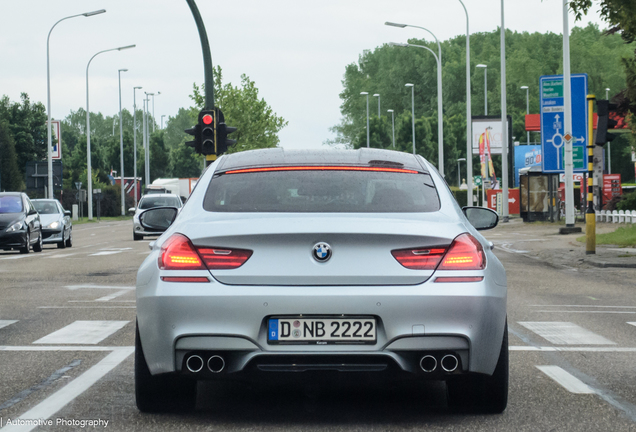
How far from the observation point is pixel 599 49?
107 meters

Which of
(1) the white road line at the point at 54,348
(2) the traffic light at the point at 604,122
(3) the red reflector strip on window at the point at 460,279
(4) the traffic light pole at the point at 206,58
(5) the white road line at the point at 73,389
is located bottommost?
(1) the white road line at the point at 54,348

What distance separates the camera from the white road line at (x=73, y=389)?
5.50 m

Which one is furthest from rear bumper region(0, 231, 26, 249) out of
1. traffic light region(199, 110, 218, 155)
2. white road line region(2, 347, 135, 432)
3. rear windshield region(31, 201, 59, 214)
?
white road line region(2, 347, 135, 432)

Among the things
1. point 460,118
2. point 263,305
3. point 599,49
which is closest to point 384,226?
point 263,305

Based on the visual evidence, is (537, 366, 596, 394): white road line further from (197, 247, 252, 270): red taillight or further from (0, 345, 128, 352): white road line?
(0, 345, 128, 352): white road line

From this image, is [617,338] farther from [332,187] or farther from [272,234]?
[272,234]

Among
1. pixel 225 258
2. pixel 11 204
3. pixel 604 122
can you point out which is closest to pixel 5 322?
pixel 225 258

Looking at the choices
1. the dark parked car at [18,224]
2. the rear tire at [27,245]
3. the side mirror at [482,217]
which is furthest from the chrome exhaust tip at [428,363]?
the rear tire at [27,245]

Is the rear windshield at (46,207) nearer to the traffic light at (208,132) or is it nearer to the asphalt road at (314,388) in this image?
the traffic light at (208,132)

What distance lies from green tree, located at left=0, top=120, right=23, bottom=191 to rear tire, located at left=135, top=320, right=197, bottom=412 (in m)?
73.3

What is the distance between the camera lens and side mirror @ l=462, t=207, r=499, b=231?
7094 millimetres

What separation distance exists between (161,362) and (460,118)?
99627 mm

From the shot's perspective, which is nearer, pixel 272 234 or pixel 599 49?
pixel 272 234

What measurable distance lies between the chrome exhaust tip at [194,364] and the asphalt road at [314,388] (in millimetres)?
345
